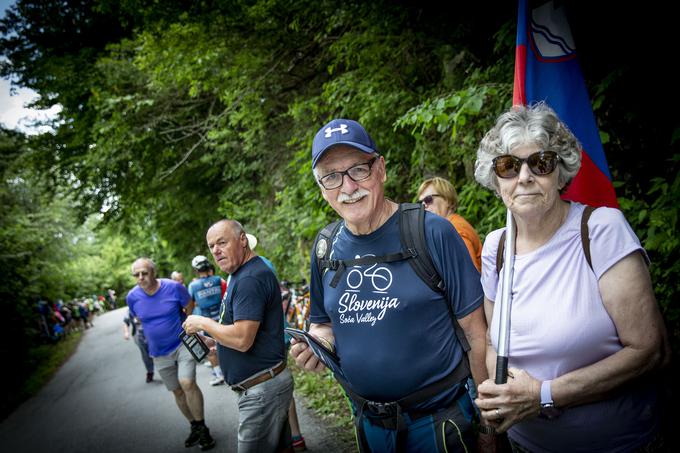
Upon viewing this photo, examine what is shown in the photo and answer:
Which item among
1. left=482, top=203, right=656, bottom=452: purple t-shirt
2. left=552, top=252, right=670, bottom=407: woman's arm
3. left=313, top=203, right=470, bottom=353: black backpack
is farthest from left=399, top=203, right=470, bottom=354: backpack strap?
left=552, top=252, right=670, bottom=407: woman's arm

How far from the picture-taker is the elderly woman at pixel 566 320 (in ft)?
4.50

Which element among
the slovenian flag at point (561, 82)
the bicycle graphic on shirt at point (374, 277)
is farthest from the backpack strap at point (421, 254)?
the slovenian flag at point (561, 82)

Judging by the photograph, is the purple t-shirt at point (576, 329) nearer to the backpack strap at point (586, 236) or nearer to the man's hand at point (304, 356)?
the backpack strap at point (586, 236)

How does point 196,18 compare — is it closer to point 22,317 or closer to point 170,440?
point 170,440

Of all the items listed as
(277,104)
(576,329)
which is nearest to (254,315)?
(576,329)

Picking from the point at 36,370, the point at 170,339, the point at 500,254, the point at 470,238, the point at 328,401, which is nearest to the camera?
the point at 500,254

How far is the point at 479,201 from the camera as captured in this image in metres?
4.75

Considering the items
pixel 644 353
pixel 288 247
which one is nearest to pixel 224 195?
pixel 288 247

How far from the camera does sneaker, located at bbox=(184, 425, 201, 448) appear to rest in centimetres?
470

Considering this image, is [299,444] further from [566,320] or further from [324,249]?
[566,320]

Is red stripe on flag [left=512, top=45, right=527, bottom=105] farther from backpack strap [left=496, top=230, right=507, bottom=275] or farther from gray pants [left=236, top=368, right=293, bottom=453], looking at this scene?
gray pants [left=236, top=368, right=293, bottom=453]

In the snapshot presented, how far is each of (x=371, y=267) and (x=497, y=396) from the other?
73 centimetres

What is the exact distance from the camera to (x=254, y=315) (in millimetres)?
2885

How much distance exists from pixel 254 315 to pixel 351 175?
152 centimetres
